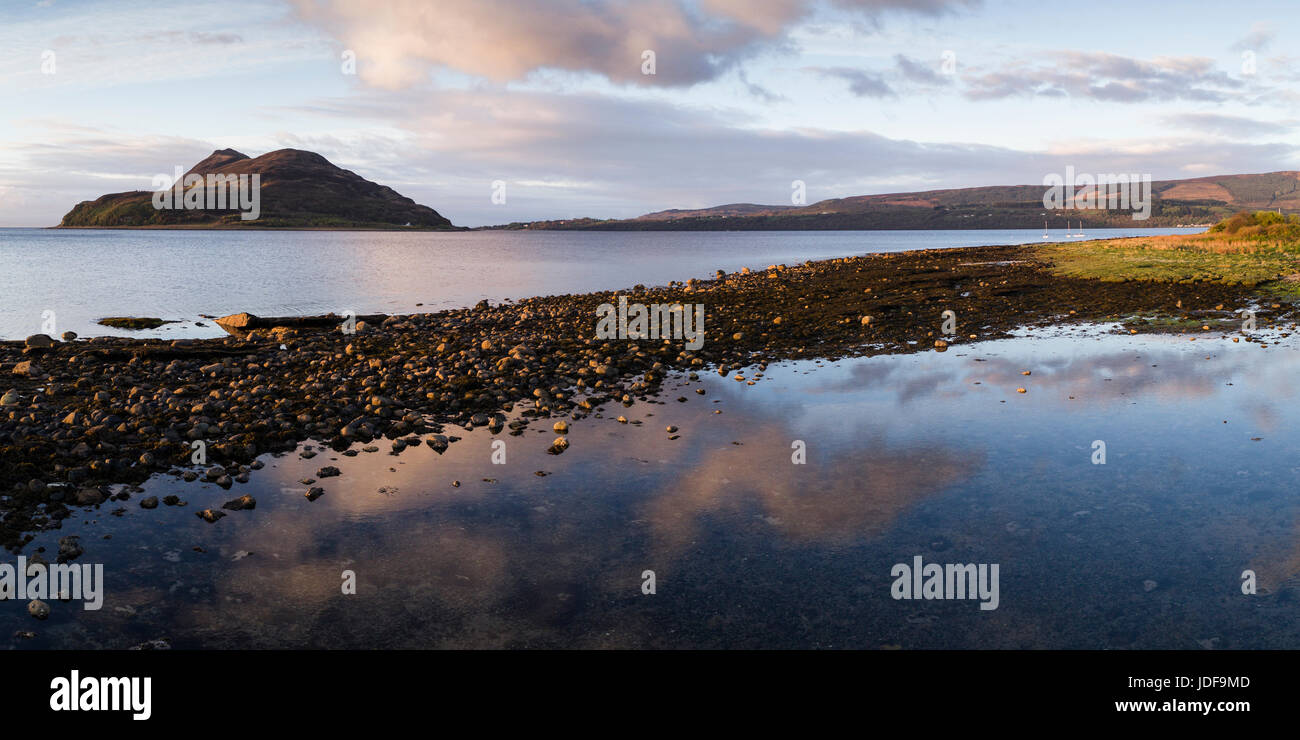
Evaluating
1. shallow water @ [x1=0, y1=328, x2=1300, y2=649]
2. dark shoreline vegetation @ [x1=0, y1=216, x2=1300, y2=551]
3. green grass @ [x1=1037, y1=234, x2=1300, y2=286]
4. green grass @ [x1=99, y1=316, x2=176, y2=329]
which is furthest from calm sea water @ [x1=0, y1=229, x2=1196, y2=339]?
green grass @ [x1=1037, y1=234, x2=1300, y2=286]

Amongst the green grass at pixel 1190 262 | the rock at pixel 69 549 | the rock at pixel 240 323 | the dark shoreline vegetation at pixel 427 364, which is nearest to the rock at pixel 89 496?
the dark shoreline vegetation at pixel 427 364

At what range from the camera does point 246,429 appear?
14820 millimetres

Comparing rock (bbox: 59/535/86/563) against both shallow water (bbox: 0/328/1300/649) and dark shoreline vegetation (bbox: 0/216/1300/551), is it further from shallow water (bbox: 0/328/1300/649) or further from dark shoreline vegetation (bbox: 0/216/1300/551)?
dark shoreline vegetation (bbox: 0/216/1300/551)

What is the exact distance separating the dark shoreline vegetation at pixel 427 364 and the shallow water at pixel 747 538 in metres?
1.09

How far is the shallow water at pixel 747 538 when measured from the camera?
26.2 ft

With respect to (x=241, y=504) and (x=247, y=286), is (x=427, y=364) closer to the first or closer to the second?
(x=241, y=504)

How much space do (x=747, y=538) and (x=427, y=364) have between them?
44.0 feet

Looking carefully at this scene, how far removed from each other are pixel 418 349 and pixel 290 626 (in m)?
16.9

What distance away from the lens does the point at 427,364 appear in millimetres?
21031

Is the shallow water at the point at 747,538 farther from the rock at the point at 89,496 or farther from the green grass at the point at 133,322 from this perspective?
the green grass at the point at 133,322

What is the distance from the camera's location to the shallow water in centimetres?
798

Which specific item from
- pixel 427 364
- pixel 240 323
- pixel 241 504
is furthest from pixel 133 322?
pixel 241 504
